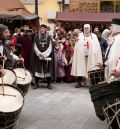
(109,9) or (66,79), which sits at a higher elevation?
(109,9)

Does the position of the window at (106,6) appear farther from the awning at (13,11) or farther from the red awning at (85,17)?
the awning at (13,11)

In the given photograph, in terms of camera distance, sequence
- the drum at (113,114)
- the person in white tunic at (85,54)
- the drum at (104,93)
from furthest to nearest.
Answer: the person in white tunic at (85,54) < the drum at (104,93) < the drum at (113,114)

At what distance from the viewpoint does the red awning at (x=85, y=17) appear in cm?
2291

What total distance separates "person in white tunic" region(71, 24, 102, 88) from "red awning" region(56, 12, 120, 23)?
37.3ft

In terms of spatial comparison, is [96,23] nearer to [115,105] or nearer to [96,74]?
[96,74]

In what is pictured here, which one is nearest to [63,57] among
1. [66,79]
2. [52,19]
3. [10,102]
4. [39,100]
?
[66,79]

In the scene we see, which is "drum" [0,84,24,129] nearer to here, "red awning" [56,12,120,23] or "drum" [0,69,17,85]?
"drum" [0,69,17,85]

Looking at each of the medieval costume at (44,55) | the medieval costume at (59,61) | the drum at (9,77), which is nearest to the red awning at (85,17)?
the medieval costume at (59,61)

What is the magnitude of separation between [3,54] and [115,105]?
2614 millimetres

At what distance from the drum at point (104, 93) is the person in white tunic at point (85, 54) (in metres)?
4.62

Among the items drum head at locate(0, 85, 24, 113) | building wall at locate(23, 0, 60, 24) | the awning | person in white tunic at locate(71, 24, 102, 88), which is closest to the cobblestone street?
person in white tunic at locate(71, 24, 102, 88)

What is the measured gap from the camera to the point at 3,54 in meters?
7.22

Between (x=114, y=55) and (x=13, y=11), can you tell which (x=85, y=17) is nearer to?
(x=13, y=11)

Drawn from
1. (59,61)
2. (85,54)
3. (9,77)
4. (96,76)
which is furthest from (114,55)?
(59,61)
